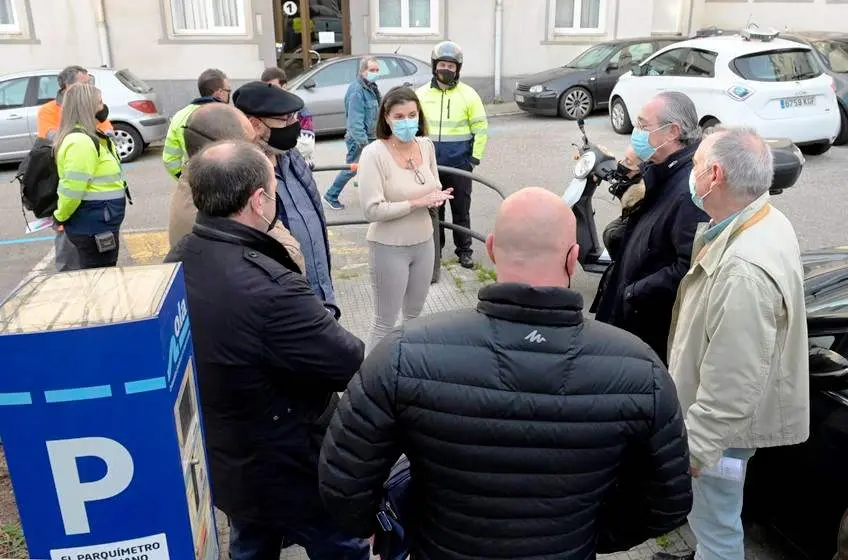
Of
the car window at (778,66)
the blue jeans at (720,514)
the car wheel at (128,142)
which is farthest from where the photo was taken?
the car wheel at (128,142)

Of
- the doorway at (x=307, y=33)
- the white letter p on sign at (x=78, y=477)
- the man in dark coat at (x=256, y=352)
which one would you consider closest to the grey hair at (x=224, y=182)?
the man in dark coat at (x=256, y=352)

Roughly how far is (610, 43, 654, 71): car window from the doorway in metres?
6.38

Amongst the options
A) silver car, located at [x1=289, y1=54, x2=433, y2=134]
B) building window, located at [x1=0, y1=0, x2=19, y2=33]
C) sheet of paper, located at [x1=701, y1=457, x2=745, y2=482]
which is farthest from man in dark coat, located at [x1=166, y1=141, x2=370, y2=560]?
building window, located at [x1=0, y1=0, x2=19, y2=33]

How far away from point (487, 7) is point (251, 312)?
1569 centimetres

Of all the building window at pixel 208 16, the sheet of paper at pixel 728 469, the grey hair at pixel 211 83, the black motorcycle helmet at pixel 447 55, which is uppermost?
the building window at pixel 208 16

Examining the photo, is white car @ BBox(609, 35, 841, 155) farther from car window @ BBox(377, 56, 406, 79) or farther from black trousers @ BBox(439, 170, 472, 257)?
black trousers @ BBox(439, 170, 472, 257)

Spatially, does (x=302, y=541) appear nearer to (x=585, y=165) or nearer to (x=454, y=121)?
(x=585, y=165)

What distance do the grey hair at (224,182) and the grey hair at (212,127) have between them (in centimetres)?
96

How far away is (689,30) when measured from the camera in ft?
67.0

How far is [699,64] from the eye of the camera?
38.5 feet

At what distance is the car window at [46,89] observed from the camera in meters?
11.7

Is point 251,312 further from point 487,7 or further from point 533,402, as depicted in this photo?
point 487,7

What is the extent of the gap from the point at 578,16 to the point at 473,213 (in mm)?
10921

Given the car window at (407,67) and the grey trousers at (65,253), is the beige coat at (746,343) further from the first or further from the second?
the car window at (407,67)
